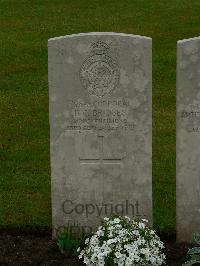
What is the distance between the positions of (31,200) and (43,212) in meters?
0.33

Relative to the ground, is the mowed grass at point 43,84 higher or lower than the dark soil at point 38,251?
higher

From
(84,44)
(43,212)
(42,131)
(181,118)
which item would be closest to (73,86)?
(84,44)

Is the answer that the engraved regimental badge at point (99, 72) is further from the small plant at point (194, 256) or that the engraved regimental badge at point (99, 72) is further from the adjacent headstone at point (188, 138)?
the small plant at point (194, 256)

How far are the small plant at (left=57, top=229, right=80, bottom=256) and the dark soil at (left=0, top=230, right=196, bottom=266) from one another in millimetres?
60

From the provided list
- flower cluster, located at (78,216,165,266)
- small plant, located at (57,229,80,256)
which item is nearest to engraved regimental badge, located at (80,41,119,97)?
flower cluster, located at (78,216,165,266)

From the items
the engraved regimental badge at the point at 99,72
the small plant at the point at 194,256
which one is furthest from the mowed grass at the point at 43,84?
the engraved regimental badge at the point at 99,72

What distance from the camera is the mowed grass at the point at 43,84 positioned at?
7.49m

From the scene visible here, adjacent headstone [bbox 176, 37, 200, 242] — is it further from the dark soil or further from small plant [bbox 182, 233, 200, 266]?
small plant [bbox 182, 233, 200, 266]

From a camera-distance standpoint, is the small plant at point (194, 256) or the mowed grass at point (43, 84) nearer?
the small plant at point (194, 256)

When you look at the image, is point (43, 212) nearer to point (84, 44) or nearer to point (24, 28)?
point (84, 44)

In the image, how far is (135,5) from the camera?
1792 cm

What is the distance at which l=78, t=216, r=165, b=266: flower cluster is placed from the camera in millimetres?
5559

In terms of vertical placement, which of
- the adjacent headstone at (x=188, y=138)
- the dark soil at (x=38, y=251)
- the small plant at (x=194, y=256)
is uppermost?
the adjacent headstone at (x=188, y=138)

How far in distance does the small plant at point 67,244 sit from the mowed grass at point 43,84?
0.72m
